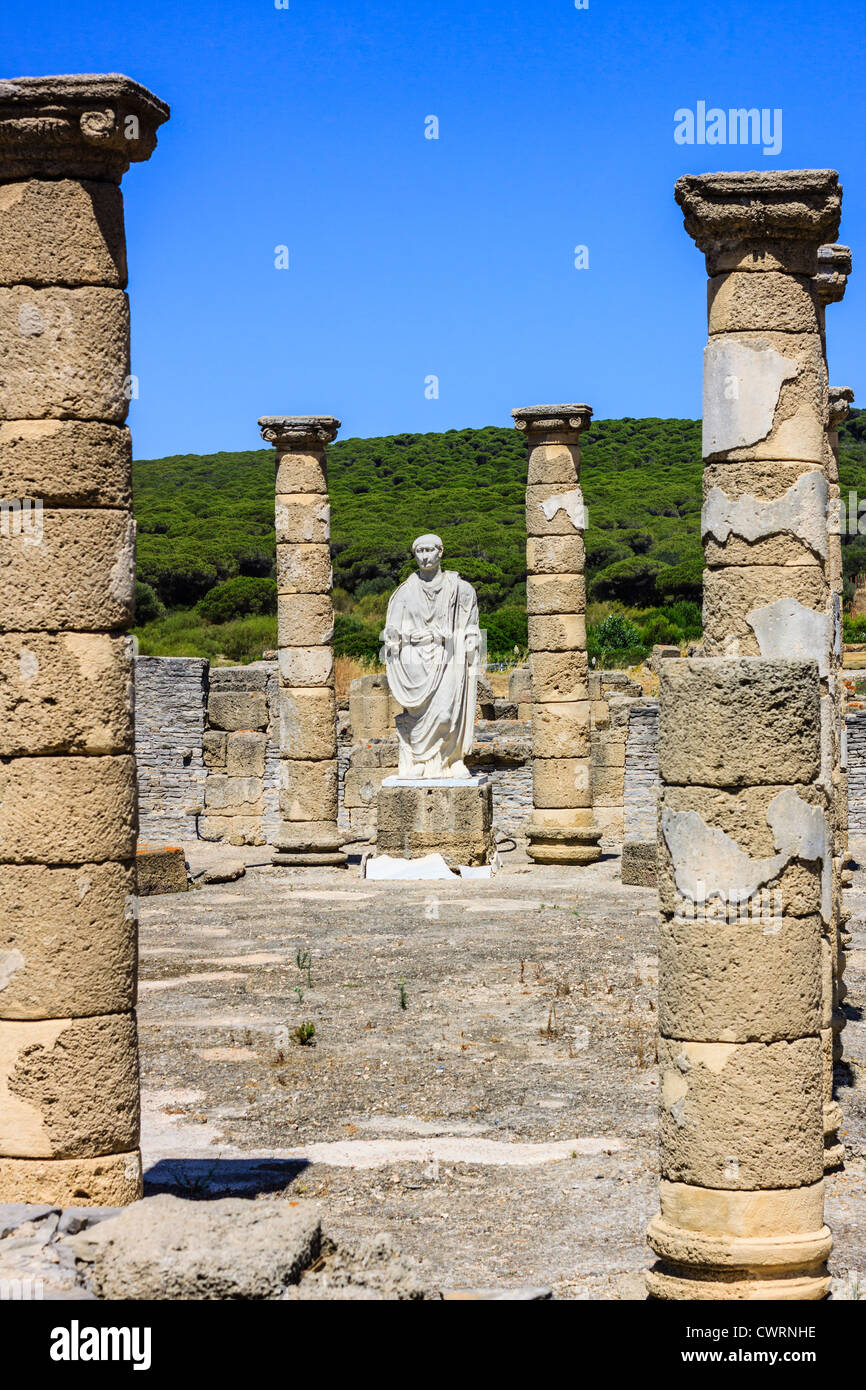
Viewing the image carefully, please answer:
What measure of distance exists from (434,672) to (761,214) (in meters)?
9.57

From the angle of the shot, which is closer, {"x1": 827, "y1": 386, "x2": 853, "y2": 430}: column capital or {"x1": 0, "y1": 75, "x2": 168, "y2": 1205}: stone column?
{"x1": 0, "y1": 75, "x2": 168, "y2": 1205}: stone column

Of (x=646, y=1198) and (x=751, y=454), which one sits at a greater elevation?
(x=751, y=454)

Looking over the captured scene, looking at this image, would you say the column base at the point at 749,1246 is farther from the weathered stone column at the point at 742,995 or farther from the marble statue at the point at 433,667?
the marble statue at the point at 433,667

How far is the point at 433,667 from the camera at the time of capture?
55.0 feet

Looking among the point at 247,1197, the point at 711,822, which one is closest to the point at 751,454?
the point at 711,822

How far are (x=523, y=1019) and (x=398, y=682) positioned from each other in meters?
7.30

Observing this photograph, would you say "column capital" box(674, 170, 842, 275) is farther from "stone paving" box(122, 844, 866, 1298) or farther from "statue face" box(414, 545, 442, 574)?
"statue face" box(414, 545, 442, 574)

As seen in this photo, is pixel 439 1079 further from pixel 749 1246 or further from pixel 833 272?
pixel 833 272

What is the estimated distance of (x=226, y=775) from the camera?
2123cm

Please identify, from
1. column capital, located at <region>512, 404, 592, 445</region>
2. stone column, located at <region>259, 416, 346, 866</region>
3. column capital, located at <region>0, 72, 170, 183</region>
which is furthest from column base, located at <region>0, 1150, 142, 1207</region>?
column capital, located at <region>512, 404, 592, 445</region>

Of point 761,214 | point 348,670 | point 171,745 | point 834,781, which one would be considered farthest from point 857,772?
point 761,214

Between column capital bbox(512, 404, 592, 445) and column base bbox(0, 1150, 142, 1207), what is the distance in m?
12.1

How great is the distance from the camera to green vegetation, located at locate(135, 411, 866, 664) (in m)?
37.8
